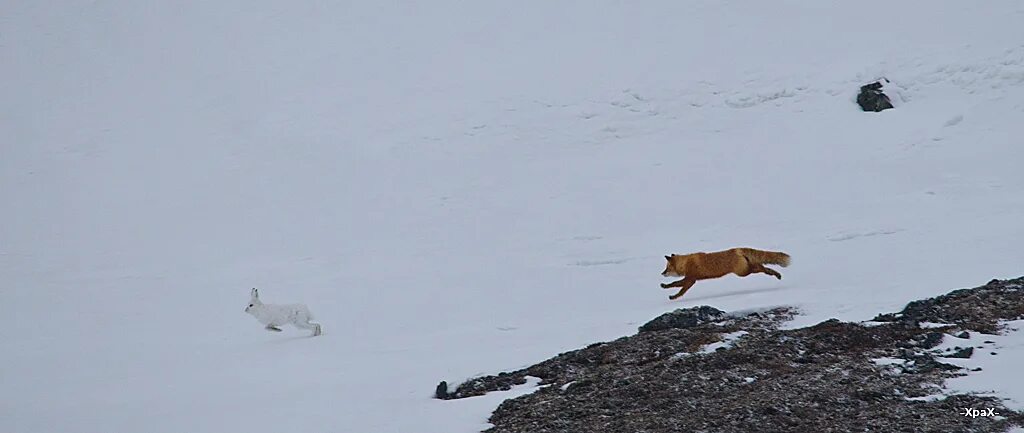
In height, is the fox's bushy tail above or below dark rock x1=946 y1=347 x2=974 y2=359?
above

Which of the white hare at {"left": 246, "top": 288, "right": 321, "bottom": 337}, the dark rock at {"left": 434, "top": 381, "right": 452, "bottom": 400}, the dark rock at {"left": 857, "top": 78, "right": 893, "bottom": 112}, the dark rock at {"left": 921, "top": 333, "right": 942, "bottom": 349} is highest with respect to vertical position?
the dark rock at {"left": 857, "top": 78, "right": 893, "bottom": 112}

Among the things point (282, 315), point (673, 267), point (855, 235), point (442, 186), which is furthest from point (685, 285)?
point (442, 186)

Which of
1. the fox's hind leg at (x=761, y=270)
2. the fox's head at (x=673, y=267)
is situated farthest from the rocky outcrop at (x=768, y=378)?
the fox's head at (x=673, y=267)

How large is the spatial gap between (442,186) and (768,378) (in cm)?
1582

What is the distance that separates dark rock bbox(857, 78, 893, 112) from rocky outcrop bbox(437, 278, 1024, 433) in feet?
46.2

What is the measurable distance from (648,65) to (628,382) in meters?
21.9

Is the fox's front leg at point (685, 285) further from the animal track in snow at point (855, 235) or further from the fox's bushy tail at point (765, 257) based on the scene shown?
the animal track in snow at point (855, 235)

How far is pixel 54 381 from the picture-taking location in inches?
452

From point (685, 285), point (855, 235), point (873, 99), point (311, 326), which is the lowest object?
point (311, 326)

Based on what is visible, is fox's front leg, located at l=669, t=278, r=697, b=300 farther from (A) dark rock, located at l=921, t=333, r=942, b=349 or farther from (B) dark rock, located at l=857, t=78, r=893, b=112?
(B) dark rock, located at l=857, t=78, r=893, b=112

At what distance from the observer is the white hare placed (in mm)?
12273

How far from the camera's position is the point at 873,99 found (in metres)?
22.3

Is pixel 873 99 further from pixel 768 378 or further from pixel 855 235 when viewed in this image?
pixel 768 378

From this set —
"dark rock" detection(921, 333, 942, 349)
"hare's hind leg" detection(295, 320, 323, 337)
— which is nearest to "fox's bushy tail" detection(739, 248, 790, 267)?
"dark rock" detection(921, 333, 942, 349)
